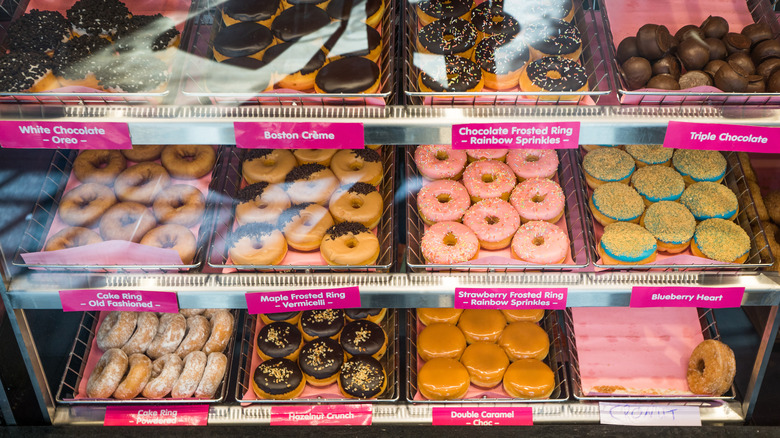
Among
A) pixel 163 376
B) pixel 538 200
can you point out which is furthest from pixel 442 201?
pixel 163 376

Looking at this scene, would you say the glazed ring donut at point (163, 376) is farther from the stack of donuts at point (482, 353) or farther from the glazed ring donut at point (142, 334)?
the stack of donuts at point (482, 353)

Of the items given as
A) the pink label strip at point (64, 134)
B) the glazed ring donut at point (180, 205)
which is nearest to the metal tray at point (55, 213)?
the glazed ring donut at point (180, 205)

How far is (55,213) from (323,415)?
1.17 meters

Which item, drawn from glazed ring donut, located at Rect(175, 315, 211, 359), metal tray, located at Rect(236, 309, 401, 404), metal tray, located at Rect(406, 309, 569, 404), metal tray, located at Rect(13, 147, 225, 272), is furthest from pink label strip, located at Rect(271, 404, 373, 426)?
metal tray, located at Rect(13, 147, 225, 272)

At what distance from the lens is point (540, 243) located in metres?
2.04

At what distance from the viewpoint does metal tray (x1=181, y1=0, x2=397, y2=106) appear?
1695 millimetres

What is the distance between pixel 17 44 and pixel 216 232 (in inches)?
32.1

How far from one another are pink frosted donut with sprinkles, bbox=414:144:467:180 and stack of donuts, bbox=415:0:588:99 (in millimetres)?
391

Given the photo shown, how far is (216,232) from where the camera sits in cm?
210

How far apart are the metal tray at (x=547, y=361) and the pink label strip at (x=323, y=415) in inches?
7.0

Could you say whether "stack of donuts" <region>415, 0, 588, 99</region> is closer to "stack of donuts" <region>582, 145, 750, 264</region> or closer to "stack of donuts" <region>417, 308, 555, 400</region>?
"stack of donuts" <region>582, 145, 750, 264</region>

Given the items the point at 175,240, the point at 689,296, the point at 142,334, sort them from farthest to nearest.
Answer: the point at 142,334 < the point at 175,240 < the point at 689,296

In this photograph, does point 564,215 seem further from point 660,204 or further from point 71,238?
point 71,238

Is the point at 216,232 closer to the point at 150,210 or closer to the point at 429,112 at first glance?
the point at 150,210
